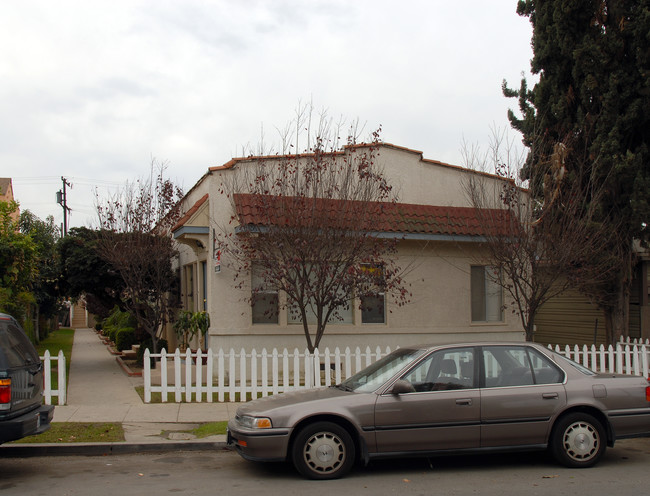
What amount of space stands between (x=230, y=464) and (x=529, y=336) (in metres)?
7.01

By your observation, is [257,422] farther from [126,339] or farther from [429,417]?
[126,339]

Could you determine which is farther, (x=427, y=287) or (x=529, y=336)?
(x=427, y=287)

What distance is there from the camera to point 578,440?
717cm

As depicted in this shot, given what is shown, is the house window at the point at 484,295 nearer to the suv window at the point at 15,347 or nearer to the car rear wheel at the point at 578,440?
the car rear wheel at the point at 578,440

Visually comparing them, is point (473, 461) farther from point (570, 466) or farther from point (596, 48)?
point (596, 48)

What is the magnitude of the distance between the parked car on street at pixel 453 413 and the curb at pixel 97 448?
1.40 m

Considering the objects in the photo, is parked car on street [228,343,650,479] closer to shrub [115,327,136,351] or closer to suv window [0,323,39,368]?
suv window [0,323,39,368]

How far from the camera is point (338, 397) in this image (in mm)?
7012

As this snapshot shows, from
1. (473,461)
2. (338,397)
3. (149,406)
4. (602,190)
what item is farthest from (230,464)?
(602,190)

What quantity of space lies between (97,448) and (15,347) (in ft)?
6.36

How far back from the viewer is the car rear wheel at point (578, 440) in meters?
7.14

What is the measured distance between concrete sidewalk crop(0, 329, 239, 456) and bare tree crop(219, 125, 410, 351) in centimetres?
252

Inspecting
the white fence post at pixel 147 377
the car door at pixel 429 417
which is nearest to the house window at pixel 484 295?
A: the white fence post at pixel 147 377

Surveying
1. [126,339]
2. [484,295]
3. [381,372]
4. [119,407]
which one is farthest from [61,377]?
[126,339]
